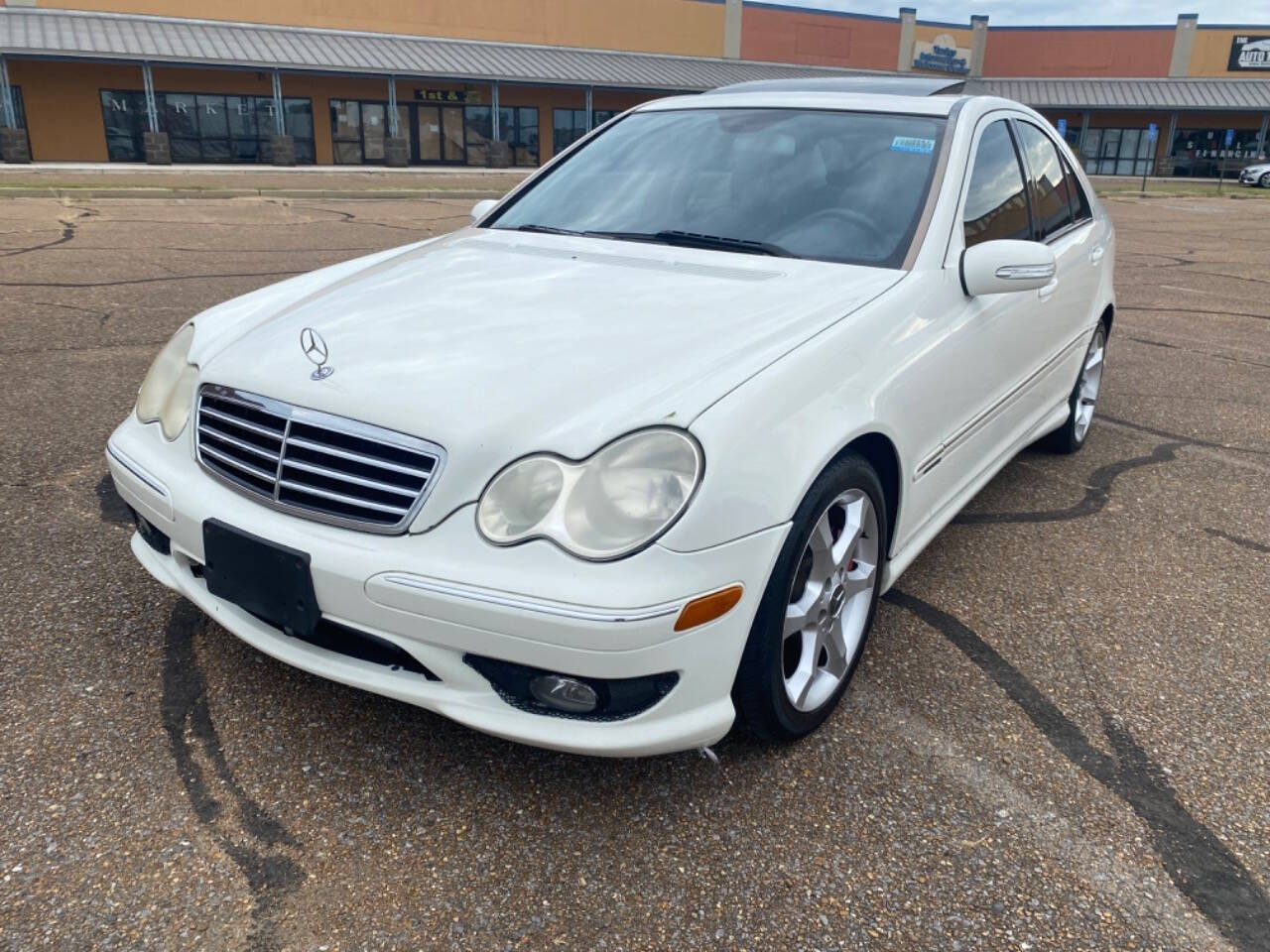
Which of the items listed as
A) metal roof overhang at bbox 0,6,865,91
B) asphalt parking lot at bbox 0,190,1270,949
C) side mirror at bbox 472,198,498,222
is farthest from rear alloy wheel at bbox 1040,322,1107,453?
metal roof overhang at bbox 0,6,865,91

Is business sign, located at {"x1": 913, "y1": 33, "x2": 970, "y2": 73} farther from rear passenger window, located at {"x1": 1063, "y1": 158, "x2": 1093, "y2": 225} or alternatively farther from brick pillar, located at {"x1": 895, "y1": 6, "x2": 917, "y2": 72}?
rear passenger window, located at {"x1": 1063, "y1": 158, "x2": 1093, "y2": 225}

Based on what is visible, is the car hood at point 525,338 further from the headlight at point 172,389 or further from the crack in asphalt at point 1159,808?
the crack in asphalt at point 1159,808

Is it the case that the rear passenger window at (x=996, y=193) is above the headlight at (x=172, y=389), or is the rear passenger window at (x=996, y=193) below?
above

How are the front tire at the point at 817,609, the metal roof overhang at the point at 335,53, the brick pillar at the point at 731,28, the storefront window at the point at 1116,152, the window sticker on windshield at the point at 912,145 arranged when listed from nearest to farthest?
the front tire at the point at 817,609
the window sticker on windshield at the point at 912,145
the metal roof overhang at the point at 335,53
the brick pillar at the point at 731,28
the storefront window at the point at 1116,152

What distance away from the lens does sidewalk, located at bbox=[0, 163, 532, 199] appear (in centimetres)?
1575

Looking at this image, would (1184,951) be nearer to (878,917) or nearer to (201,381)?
(878,917)

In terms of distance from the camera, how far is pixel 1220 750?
2592mm

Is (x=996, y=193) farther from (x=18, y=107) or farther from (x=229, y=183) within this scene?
(x=18, y=107)

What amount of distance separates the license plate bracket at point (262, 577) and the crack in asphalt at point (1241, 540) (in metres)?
3.51

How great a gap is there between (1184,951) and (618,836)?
1.15 meters

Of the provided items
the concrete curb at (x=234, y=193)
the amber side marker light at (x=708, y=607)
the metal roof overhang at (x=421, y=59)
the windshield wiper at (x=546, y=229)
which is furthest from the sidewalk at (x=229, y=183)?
the amber side marker light at (x=708, y=607)

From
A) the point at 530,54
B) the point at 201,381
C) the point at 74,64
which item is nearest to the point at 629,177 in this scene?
the point at 201,381

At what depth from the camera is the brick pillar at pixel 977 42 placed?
4556 cm

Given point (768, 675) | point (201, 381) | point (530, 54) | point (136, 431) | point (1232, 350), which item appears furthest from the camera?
point (530, 54)
